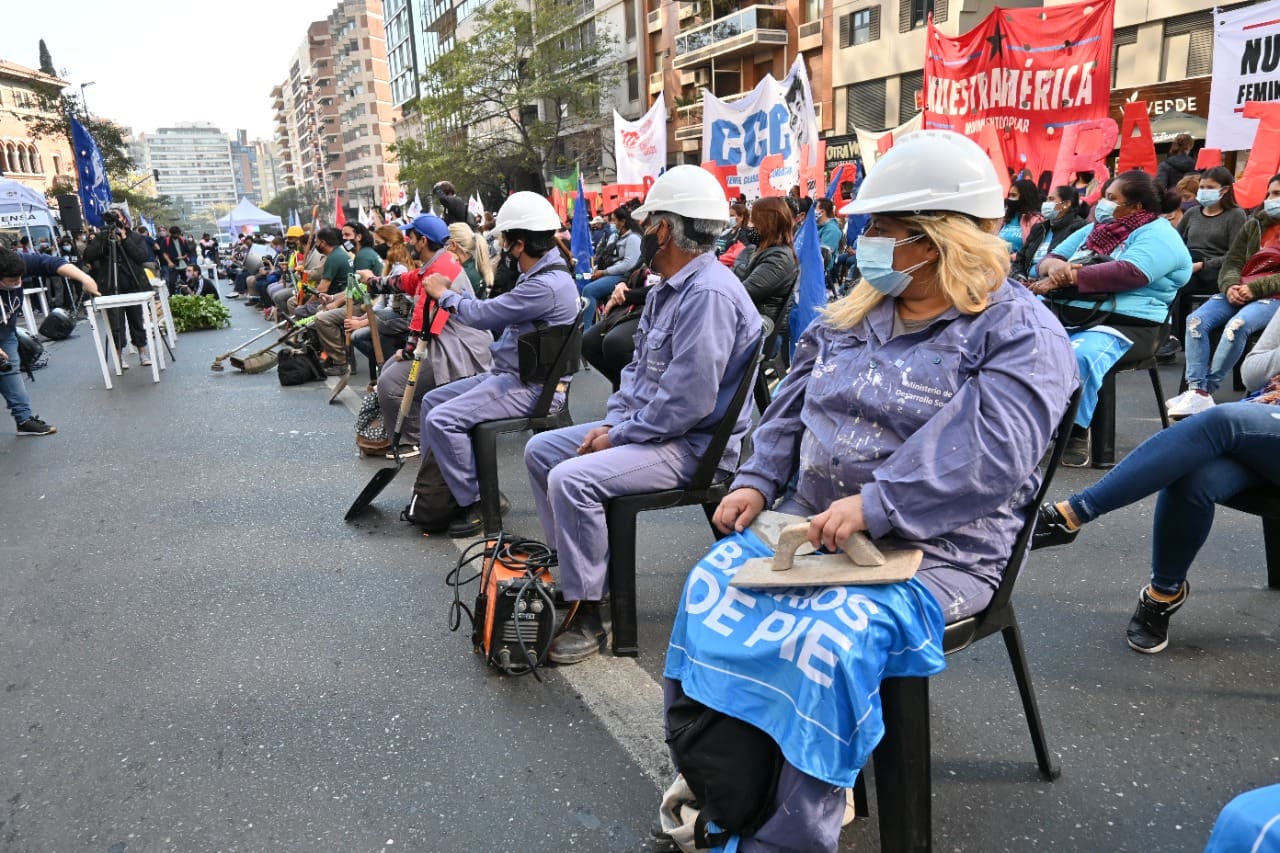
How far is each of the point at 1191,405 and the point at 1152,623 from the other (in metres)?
3.80

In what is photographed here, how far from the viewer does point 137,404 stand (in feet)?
29.0

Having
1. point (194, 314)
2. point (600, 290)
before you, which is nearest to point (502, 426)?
point (600, 290)

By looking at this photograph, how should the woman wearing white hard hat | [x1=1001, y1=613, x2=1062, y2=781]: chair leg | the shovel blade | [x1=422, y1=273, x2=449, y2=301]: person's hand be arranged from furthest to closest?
1. [x1=422, y1=273, x2=449, y2=301]: person's hand
2. the shovel blade
3. [x1=1001, y1=613, x2=1062, y2=781]: chair leg
4. the woman wearing white hard hat

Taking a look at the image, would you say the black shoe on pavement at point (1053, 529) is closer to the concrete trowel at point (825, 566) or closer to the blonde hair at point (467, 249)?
the concrete trowel at point (825, 566)

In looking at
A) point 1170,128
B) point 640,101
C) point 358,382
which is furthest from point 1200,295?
point 640,101

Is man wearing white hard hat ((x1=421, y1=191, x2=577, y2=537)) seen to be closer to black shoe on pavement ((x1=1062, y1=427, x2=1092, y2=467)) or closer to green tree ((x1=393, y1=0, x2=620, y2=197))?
black shoe on pavement ((x1=1062, y1=427, x2=1092, y2=467))

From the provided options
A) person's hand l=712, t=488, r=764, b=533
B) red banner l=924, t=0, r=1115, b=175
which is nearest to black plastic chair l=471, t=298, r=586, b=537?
person's hand l=712, t=488, r=764, b=533

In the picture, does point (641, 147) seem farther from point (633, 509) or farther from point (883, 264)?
point (883, 264)

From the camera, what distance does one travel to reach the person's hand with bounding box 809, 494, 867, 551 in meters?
1.94

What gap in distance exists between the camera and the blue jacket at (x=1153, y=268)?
190 inches

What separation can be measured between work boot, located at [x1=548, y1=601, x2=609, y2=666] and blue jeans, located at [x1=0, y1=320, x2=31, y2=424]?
6.82m

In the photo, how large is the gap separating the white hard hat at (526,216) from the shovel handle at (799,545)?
304 cm

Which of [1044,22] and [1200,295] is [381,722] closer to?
[1200,295]

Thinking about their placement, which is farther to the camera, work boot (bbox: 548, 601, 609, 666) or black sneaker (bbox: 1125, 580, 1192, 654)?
work boot (bbox: 548, 601, 609, 666)
